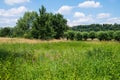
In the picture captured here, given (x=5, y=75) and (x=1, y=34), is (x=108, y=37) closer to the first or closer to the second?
(x=1, y=34)

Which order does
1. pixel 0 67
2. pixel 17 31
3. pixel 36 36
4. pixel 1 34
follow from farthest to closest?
pixel 1 34 → pixel 17 31 → pixel 36 36 → pixel 0 67

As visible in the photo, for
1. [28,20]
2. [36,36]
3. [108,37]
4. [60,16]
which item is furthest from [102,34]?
[36,36]

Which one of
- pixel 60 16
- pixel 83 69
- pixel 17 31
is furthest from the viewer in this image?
pixel 17 31

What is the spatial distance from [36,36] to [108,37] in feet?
106

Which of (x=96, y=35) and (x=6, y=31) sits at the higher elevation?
(x=6, y=31)

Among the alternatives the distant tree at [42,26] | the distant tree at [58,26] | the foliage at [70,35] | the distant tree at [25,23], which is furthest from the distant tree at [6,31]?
the distant tree at [42,26]

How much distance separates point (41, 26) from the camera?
5047cm

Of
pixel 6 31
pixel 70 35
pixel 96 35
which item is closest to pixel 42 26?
pixel 70 35

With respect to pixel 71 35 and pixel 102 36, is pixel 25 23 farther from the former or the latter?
pixel 102 36

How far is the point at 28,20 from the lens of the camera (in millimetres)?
88625

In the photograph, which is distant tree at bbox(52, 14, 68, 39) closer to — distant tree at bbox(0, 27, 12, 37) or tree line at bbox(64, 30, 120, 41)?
tree line at bbox(64, 30, 120, 41)

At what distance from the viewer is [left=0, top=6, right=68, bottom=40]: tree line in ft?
164

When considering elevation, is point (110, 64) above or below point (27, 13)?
below

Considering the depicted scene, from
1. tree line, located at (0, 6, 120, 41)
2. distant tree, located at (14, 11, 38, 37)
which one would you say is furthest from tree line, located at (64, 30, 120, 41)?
distant tree, located at (14, 11, 38, 37)
